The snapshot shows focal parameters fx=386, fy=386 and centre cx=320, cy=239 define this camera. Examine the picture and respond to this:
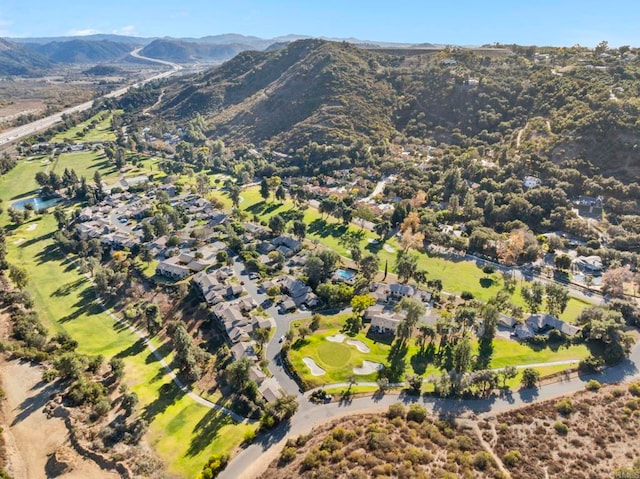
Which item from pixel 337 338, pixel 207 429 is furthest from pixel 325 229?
pixel 207 429

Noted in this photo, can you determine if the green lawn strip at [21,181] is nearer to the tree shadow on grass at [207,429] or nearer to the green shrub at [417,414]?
the tree shadow on grass at [207,429]

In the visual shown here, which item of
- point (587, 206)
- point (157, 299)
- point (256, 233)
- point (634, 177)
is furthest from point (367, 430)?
point (634, 177)

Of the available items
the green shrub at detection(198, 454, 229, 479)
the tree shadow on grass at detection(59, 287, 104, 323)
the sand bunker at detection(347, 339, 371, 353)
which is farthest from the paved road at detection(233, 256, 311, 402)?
the tree shadow on grass at detection(59, 287, 104, 323)

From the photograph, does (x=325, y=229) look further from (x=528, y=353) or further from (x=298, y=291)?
(x=528, y=353)

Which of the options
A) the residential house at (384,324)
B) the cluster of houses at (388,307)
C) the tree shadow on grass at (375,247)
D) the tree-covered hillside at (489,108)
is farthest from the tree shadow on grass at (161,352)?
the tree-covered hillside at (489,108)

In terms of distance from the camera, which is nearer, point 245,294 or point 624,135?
point 245,294

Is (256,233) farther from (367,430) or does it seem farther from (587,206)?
(587,206)
